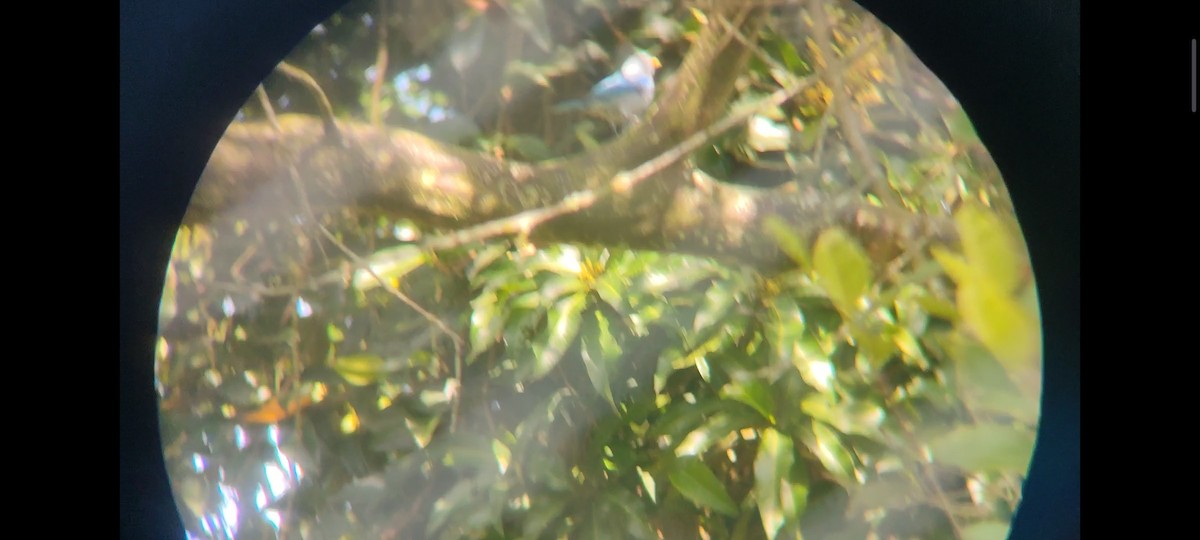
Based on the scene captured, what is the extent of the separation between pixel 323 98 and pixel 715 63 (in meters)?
0.44

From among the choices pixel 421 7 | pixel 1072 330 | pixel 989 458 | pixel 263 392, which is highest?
pixel 421 7

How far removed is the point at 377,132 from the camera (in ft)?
2.91

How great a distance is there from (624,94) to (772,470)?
46 centimetres

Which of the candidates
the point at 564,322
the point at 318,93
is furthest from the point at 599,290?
the point at 318,93

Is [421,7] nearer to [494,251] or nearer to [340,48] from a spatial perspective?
[340,48]

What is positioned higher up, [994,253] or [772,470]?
[994,253]

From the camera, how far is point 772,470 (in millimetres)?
804

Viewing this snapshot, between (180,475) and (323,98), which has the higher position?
(323,98)

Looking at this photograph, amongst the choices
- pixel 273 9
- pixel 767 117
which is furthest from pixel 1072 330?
pixel 273 9

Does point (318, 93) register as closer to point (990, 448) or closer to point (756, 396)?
point (756, 396)

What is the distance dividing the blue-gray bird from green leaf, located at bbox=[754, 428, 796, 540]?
39 cm

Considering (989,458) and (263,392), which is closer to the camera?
(989,458)

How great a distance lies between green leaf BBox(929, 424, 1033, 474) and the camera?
0.81 m

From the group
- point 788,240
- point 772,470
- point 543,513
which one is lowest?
point 543,513
